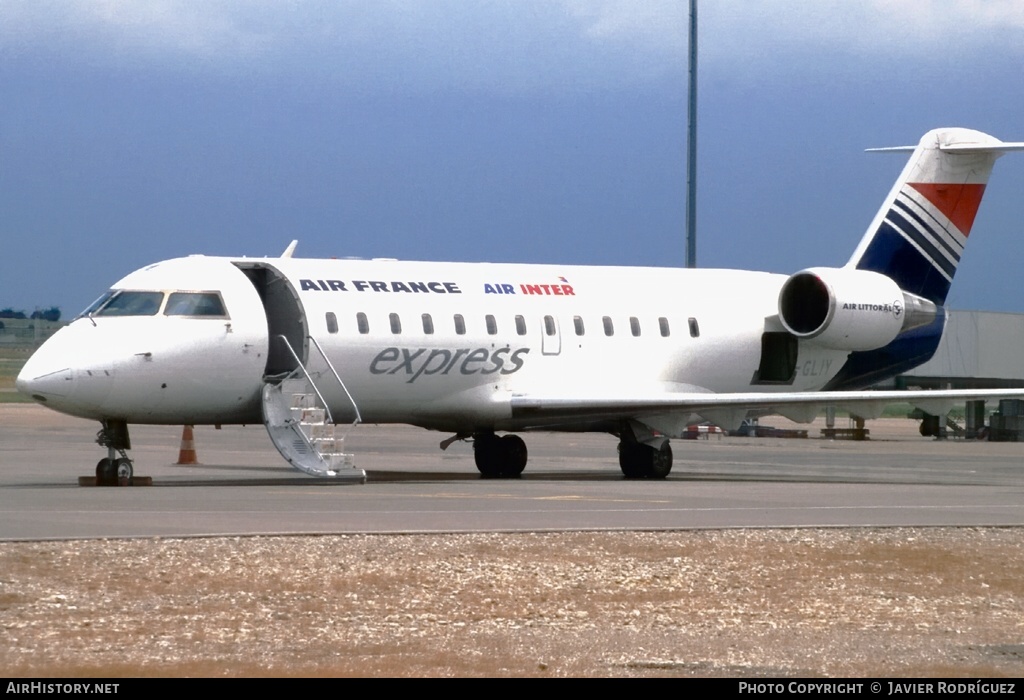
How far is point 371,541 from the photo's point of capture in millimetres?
15914

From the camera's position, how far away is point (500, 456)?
98.4 feet

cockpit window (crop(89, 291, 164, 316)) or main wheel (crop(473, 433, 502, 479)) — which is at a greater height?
cockpit window (crop(89, 291, 164, 316))

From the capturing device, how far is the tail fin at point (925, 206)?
3288 centimetres

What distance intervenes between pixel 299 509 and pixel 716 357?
13200 millimetres

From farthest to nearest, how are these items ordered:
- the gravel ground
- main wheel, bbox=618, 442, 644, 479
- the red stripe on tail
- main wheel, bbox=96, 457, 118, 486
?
the red stripe on tail
main wheel, bbox=618, 442, 644, 479
main wheel, bbox=96, 457, 118, 486
the gravel ground

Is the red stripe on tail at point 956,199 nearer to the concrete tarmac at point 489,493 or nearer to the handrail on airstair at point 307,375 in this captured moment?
the concrete tarmac at point 489,493

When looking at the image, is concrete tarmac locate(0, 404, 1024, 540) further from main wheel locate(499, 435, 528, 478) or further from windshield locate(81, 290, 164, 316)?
windshield locate(81, 290, 164, 316)

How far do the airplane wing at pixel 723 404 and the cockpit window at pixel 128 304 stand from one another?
634 cm

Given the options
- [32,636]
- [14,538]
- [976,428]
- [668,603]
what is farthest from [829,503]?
[976,428]

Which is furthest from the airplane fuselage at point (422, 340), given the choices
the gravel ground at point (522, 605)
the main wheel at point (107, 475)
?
the gravel ground at point (522, 605)

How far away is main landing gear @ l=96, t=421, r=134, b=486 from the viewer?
24.3 metres

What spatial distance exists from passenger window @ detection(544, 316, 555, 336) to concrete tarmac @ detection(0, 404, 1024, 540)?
Result: 2477 millimetres

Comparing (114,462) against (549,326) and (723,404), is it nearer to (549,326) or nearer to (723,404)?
(549,326)

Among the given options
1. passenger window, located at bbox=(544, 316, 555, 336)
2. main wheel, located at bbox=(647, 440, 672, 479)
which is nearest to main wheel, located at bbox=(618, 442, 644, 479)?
main wheel, located at bbox=(647, 440, 672, 479)
